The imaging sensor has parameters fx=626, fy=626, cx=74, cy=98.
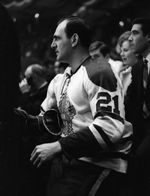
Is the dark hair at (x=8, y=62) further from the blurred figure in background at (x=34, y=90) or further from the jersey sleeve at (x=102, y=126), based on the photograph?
the blurred figure in background at (x=34, y=90)

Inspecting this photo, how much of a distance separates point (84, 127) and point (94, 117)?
0.13 meters

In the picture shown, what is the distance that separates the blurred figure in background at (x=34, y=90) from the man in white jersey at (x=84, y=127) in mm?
1938

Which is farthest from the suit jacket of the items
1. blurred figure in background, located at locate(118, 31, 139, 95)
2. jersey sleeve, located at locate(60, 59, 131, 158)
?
jersey sleeve, located at locate(60, 59, 131, 158)

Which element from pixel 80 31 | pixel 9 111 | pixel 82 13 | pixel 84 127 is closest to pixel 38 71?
pixel 80 31

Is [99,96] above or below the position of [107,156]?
above

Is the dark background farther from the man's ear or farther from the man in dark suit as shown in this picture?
the man's ear

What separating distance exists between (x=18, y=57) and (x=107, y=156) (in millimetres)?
967

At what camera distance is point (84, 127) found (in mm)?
3943

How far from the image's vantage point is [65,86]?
4.34 meters

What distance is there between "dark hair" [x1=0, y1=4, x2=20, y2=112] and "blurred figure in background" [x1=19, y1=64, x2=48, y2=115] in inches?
114

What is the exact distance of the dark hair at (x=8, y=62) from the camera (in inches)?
132

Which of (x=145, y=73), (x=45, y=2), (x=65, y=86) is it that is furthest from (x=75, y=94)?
(x=45, y=2)

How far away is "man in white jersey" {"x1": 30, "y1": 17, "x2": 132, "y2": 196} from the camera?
148 inches

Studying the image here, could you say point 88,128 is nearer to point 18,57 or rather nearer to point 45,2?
point 18,57
